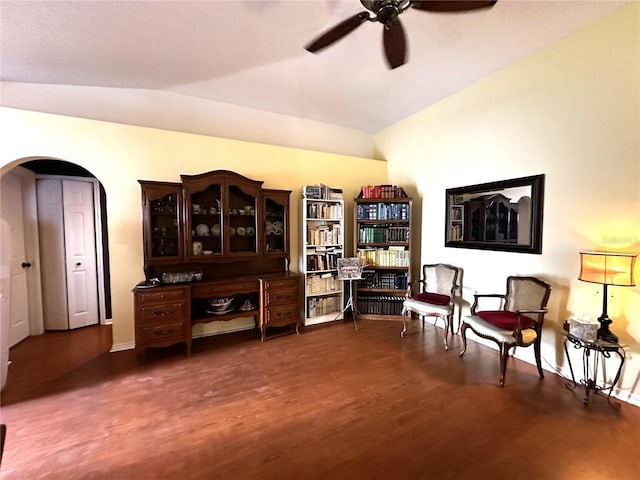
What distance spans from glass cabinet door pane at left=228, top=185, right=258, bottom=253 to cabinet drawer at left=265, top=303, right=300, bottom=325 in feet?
2.69

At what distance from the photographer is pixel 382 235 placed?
4.15 metres

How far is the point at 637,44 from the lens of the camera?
2139 mm

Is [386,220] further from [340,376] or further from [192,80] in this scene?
[192,80]

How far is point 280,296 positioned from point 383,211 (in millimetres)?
1988

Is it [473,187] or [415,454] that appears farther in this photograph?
[473,187]

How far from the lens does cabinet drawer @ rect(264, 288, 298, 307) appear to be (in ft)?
11.2

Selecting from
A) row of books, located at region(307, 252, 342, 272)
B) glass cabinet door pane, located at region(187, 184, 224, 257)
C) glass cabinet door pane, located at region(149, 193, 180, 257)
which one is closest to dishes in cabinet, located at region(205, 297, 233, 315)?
glass cabinet door pane, located at region(187, 184, 224, 257)

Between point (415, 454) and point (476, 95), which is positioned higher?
point (476, 95)

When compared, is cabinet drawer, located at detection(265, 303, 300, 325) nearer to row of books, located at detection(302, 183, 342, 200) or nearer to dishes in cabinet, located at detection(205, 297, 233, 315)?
dishes in cabinet, located at detection(205, 297, 233, 315)

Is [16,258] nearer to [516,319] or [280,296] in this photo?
[280,296]

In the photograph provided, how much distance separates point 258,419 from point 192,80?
3.67 m

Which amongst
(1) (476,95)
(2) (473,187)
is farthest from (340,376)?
(1) (476,95)

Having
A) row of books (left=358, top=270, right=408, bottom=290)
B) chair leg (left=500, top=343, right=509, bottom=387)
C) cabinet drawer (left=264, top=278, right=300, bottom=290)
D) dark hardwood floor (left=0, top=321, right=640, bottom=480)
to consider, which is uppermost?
cabinet drawer (left=264, top=278, right=300, bottom=290)

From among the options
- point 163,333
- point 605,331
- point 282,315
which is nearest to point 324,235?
point 282,315
